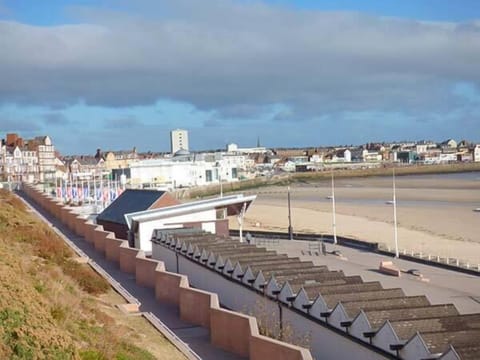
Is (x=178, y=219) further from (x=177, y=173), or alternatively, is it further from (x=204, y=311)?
(x=177, y=173)

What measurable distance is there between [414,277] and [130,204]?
16.5 meters

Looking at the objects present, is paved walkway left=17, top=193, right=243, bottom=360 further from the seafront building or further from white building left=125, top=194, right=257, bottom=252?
the seafront building

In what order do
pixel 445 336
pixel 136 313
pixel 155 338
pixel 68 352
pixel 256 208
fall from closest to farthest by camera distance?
1. pixel 68 352
2. pixel 445 336
3. pixel 155 338
4. pixel 136 313
5. pixel 256 208

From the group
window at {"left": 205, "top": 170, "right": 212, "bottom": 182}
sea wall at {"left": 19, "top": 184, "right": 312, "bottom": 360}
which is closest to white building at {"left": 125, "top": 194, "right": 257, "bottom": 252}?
sea wall at {"left": 19, "top": 184, "right": 312, "bottom": 360}

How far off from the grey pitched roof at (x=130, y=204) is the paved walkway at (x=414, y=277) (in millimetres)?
6673

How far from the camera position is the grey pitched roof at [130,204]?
34.6 metres

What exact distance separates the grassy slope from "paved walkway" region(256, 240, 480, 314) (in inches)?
433

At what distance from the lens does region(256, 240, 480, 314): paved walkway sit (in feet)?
69.6

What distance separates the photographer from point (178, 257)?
23.6m

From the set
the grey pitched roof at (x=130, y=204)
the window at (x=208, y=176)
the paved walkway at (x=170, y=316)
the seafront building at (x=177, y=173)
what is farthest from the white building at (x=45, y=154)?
the paved walkway at (x=170, y=316)

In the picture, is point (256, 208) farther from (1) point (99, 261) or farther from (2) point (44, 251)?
(2) point (44, 251)

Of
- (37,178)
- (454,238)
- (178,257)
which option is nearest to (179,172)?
(37,178)

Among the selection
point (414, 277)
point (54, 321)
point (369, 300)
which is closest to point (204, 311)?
point (369, 300)

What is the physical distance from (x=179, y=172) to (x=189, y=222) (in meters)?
77.2
